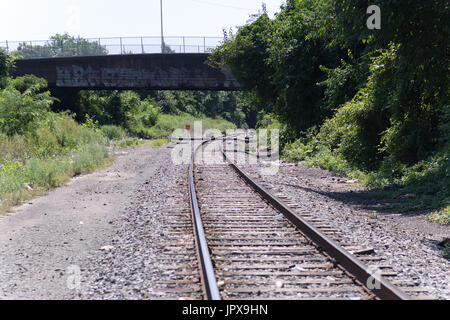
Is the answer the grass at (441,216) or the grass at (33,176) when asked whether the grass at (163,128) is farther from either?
the grass at (441,216)

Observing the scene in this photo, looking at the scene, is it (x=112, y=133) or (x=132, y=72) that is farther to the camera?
(x=132, y=72)

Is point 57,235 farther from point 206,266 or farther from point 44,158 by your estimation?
point 44,158

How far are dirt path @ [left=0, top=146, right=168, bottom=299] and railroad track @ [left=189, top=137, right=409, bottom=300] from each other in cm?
161

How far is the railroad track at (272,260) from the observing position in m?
4.33

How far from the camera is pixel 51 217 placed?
820 cm

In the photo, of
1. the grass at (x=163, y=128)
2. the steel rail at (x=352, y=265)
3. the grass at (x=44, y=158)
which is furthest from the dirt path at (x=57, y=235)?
the grass at (x=163, y=128)

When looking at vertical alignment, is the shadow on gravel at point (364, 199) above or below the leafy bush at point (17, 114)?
below

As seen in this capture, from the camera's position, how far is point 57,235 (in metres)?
6.93

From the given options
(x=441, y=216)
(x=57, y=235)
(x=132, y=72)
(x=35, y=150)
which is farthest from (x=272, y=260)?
(x=132, y=72)

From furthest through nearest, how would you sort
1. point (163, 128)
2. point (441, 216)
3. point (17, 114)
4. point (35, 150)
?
1. point (163, 128)
2. point (17, 114)
3. point (35, 150)
4. point (441, 216)

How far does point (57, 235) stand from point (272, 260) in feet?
12.1

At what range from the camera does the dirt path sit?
4.82 metres

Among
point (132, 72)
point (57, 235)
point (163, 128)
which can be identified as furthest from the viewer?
point (163, 128)

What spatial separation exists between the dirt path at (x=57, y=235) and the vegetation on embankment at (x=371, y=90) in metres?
6.00
